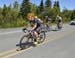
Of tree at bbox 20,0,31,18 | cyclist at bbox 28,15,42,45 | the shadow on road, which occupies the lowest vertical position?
tree at bbox 20,0,31,18

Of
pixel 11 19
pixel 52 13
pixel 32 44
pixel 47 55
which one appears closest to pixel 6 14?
pixel 11 19

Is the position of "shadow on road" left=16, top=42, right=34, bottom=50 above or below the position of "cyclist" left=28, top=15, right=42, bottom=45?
below

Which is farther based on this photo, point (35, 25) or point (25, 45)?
point (35, 25)

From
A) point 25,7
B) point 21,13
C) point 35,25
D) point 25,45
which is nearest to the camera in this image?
point 25,45

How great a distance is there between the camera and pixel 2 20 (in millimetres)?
44406

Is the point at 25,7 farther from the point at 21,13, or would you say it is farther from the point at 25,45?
the point at 25,45

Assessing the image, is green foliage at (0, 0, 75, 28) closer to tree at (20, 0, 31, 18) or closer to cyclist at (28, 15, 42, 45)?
tree at (20, 0, 31, 18)

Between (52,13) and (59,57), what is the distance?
52.1 meters

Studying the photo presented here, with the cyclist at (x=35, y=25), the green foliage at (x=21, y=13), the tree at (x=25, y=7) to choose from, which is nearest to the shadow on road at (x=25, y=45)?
the cyclist at (x=35, y=25)

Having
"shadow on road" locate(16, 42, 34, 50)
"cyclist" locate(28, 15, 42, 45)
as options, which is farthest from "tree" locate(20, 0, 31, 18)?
"shadow on road" locate(16, 42, 34, 50)

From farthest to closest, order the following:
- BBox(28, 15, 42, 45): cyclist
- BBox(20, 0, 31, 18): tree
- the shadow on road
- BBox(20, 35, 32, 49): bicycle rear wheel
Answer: BBox(20, 0, 31, 18): tree < BBox(28, 15, 42, 45): cyclist < BBox(20, 35, 32, 49): bicycle rear wheel < the shadow on road

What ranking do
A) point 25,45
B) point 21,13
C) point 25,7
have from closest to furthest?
point 25,45, point 21,13, point 25,7

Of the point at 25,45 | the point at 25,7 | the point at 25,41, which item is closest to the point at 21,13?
the point at 25,7

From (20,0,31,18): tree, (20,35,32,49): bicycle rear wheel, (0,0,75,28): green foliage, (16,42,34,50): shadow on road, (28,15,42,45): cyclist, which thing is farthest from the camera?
(20,0,31,18): tree
